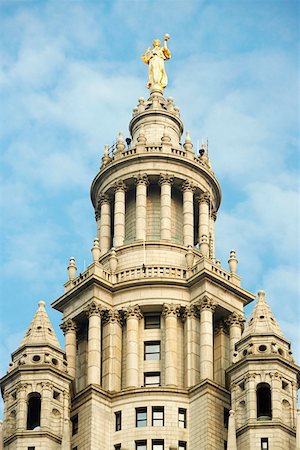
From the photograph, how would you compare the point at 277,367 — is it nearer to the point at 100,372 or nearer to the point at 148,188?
the point at 100,372

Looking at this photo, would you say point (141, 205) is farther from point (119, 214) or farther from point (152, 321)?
point (152, 321)

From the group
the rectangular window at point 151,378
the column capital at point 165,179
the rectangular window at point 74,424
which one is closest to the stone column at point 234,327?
the rectangular window at point 151,378

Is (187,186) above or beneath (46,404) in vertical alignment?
above

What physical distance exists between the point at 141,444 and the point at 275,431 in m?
10.1

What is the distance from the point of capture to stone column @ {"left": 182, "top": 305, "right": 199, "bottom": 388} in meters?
121

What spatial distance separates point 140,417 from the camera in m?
119

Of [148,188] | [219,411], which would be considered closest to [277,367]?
[219,411]

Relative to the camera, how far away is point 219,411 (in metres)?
118

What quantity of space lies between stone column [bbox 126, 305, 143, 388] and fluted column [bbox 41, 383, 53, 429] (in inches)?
254

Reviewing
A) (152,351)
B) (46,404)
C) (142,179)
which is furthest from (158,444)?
(142,179)

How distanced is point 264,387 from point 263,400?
1.45 m

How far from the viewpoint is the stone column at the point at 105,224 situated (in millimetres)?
133375

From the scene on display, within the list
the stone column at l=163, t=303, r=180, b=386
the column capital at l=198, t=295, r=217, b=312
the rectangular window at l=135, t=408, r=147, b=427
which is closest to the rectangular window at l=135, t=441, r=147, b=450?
the rectangular window at l=135, t=408, r=147, b=427

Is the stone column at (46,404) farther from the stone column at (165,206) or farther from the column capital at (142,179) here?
the column capital at (142,179)
